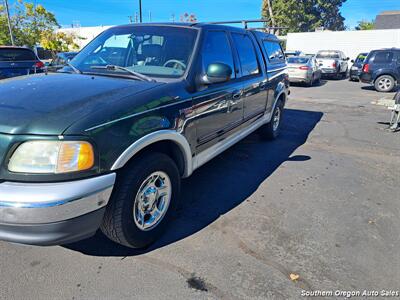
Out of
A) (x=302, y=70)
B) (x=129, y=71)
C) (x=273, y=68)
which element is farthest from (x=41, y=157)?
(x=302, y=70)

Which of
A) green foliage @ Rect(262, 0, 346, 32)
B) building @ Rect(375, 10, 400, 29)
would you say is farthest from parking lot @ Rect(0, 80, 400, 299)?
building @ Rect(375, 10, 400, 29)

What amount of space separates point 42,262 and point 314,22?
60.3m

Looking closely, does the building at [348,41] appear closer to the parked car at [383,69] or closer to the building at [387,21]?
the parked car at [383,69]

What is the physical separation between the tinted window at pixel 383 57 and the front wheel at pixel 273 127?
32.5ft

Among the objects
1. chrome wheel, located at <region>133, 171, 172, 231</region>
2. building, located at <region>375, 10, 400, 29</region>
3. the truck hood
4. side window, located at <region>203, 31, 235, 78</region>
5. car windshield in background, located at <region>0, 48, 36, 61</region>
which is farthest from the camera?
building, located at <region>375, 10, 400, 29</region>

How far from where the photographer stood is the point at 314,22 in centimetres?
5378

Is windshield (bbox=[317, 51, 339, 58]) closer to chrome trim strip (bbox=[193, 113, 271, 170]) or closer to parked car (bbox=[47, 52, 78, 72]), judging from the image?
chrome trim strip (bbox=[193, 113, 271, 170])

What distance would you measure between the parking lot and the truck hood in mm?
1179

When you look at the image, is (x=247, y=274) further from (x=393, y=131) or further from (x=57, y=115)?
(x=393, y=131)

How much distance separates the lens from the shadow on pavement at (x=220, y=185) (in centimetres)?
276

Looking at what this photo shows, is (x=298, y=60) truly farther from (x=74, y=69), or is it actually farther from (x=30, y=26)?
(x=30, y=26)

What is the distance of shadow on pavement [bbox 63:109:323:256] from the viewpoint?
9.05 ft

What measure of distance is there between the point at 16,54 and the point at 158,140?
332 inches

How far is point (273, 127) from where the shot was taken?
19.9 feet
